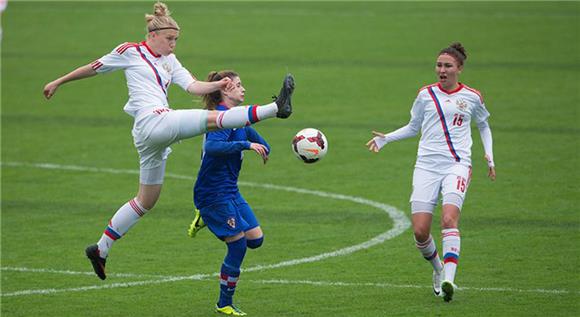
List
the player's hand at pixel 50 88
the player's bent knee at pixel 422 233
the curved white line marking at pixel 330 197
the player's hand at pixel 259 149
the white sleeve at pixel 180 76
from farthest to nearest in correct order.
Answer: the curved white line marking at pixel 330 197 < the white sleeve at pixel 180 76 < the player's hand at pixel 50 88 < the player's bent knee at pixel 422 233 < the player's hand at pixel 259 149

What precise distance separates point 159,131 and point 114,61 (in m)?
1.04

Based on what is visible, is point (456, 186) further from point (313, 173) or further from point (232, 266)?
point (313, 173)

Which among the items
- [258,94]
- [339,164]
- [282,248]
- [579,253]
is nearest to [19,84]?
[258,94]

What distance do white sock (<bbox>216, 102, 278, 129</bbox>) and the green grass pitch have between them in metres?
1.89

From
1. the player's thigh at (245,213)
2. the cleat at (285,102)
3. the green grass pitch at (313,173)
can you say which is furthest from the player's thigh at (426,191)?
the cleat at (285,102)

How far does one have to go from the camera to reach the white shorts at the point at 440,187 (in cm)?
1073

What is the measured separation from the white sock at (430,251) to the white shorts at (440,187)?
322 mm

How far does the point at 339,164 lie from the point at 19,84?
11414 mm

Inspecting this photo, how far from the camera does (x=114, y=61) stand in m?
11.1

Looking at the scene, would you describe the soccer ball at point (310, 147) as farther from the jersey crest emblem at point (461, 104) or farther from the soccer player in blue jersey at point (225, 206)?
the jersey crest emblem at point (461, 104)

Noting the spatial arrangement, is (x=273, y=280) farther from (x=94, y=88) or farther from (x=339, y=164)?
(x=94, y=88)

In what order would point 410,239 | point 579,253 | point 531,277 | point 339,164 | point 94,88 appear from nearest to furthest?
point 531,277, point 579,253, point 410,239, point 339,164, point 94,88

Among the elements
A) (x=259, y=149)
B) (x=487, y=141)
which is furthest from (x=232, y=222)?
(x=487, y=141)

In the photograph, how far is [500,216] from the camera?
14875mm
